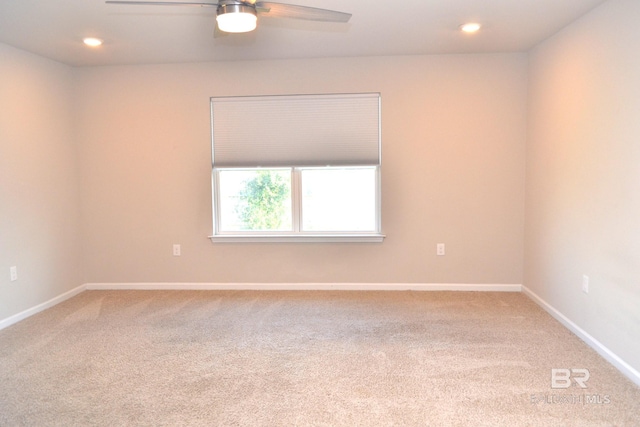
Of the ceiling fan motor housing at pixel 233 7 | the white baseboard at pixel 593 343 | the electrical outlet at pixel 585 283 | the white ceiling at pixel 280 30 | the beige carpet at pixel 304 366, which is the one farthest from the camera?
the electrical outlet at pixel 585 283

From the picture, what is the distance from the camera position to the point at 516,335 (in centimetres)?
303

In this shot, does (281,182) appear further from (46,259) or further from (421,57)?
(46,259)

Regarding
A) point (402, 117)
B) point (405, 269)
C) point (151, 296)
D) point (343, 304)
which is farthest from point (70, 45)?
point (405, 269)

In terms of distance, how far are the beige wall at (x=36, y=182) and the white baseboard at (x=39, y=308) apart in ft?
0.14

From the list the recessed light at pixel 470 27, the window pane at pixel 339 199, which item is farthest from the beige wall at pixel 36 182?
the recessed light at pixel 470 27

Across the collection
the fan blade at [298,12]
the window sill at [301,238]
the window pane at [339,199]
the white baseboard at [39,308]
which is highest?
the fan blade at [298,12]

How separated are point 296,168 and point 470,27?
1990mm

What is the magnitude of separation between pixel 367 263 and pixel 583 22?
8.77ft

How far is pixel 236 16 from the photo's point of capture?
1993 mm

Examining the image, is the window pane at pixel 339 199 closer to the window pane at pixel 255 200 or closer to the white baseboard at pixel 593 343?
the window pane at pixel 255 200

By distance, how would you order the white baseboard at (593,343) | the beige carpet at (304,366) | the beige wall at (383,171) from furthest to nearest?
the beige wall at (383,171) < the white baseboard at (593,343) < the beige carpet at (304,366)

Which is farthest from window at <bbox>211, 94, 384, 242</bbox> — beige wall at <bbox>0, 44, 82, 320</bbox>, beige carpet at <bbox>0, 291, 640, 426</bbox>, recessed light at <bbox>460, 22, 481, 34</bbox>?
beige wall at <bbox>0, 44, 82, 320</bbox>

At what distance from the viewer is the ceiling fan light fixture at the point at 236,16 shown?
1975 millimetres

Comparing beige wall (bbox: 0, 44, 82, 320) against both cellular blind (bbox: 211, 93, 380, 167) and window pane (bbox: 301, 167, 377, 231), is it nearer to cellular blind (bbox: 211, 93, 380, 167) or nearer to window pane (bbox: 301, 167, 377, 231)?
cellular blind (bbox: 211, 93, 380, 167)
